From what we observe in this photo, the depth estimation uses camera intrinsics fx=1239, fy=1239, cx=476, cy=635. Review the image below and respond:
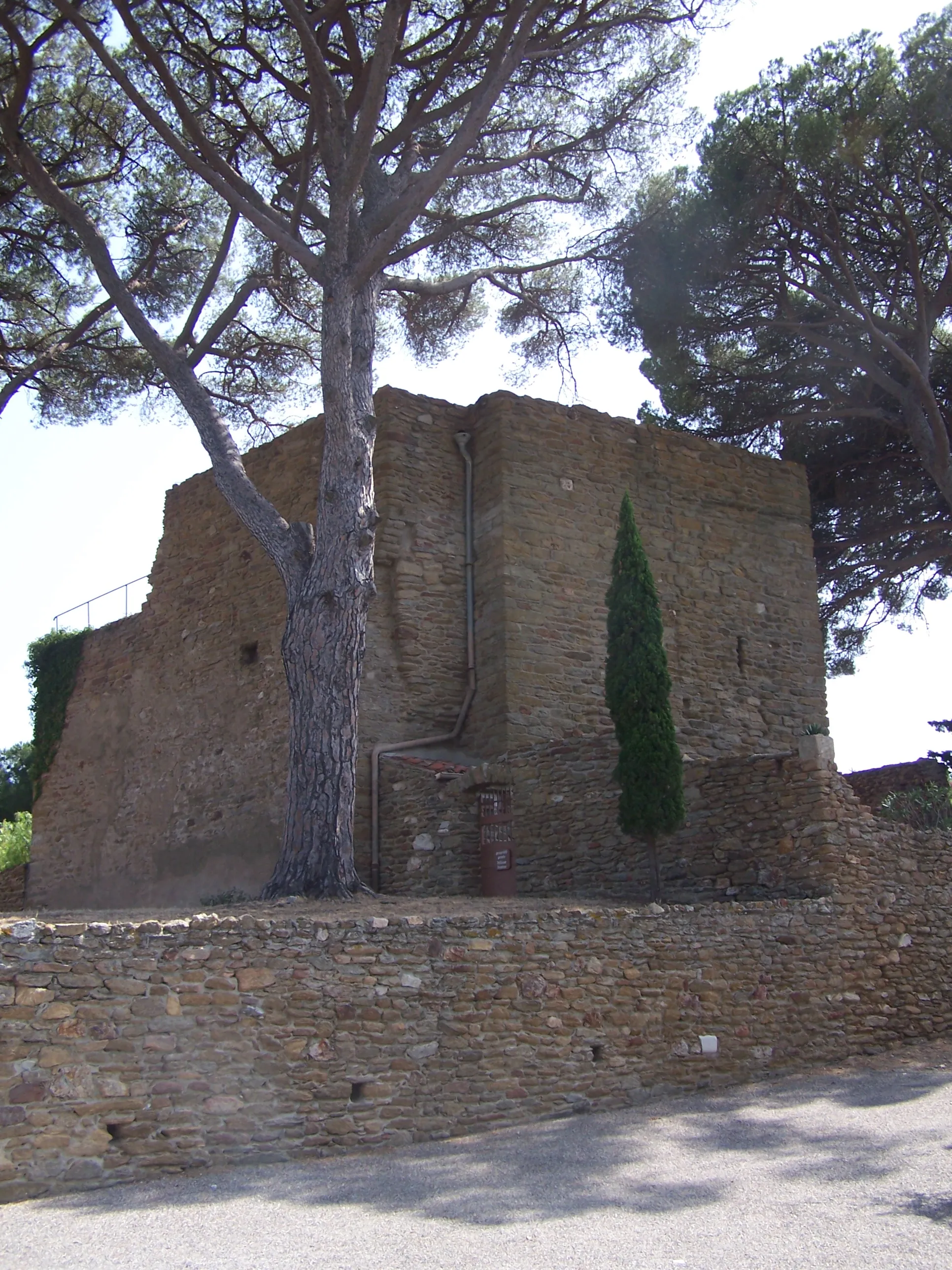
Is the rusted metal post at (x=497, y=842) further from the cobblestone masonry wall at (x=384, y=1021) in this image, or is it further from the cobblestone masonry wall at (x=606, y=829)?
the cobblestone masonry wall at (x=384, y=1021)

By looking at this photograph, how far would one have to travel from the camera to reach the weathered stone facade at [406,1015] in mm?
5754

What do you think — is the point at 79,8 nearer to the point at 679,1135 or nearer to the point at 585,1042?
the point at 585,1042

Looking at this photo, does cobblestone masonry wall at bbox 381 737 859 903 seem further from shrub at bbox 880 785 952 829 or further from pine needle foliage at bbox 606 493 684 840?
shrub at bbox 880 785 952 829

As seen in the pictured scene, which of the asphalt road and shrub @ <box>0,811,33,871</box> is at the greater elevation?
shrub @ <box>0,811,33,871</box>

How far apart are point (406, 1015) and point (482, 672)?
5.59 metres

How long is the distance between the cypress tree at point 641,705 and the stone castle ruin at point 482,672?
52 cm

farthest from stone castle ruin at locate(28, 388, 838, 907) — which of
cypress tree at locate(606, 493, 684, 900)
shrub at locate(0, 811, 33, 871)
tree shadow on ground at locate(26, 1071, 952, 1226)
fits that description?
shrub at locate(0, 811, 33, 871)

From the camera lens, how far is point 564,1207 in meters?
5.24

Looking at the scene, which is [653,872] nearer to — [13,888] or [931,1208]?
[931,1208]

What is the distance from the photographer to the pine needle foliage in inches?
372

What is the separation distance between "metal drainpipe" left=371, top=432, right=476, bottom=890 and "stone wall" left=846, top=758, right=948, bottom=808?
162 inches

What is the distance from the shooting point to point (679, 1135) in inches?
261

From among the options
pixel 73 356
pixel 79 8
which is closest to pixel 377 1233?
pixel 79 8

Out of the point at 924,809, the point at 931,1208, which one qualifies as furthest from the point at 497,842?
the point at 931,1208
